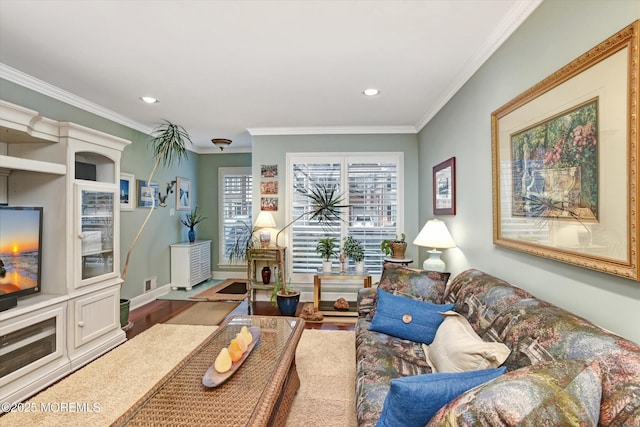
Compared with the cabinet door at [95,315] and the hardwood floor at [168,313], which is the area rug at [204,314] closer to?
the hardwood floor at [168,313]

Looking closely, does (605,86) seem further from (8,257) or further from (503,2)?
(8,257)

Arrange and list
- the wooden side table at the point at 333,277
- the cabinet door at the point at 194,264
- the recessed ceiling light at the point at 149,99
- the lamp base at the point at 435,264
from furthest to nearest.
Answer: the cabinet door at the point at 194,264 < the wooden side table at the point at 333,277 < the recessed ceiling light at the point at 149,99 < the lamp base at the point at 435,264

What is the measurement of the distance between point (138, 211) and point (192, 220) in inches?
51.1

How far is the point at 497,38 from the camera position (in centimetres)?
213

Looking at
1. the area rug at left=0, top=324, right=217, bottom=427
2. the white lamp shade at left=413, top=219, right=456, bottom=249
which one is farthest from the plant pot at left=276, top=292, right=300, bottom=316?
the white lamp shade at left=413, top=219, right=456, bottom=249

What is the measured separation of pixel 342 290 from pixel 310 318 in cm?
96

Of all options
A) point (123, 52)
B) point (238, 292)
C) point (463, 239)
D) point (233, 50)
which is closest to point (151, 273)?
point (238, 292)

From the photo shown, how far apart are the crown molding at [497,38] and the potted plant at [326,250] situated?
2340 millimetres

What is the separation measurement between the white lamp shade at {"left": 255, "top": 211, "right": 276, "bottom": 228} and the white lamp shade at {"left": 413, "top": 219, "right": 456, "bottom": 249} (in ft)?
7.18

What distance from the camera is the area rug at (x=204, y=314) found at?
3737mm

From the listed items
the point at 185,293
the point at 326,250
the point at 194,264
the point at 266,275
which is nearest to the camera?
the point at 326,250

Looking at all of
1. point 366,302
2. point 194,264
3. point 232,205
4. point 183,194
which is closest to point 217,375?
point 366,302

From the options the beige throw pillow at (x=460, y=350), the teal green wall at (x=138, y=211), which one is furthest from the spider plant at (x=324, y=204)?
the beige throw pillow at (x=460, y=350)

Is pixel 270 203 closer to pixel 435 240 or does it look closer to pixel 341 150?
pixel 341 150
